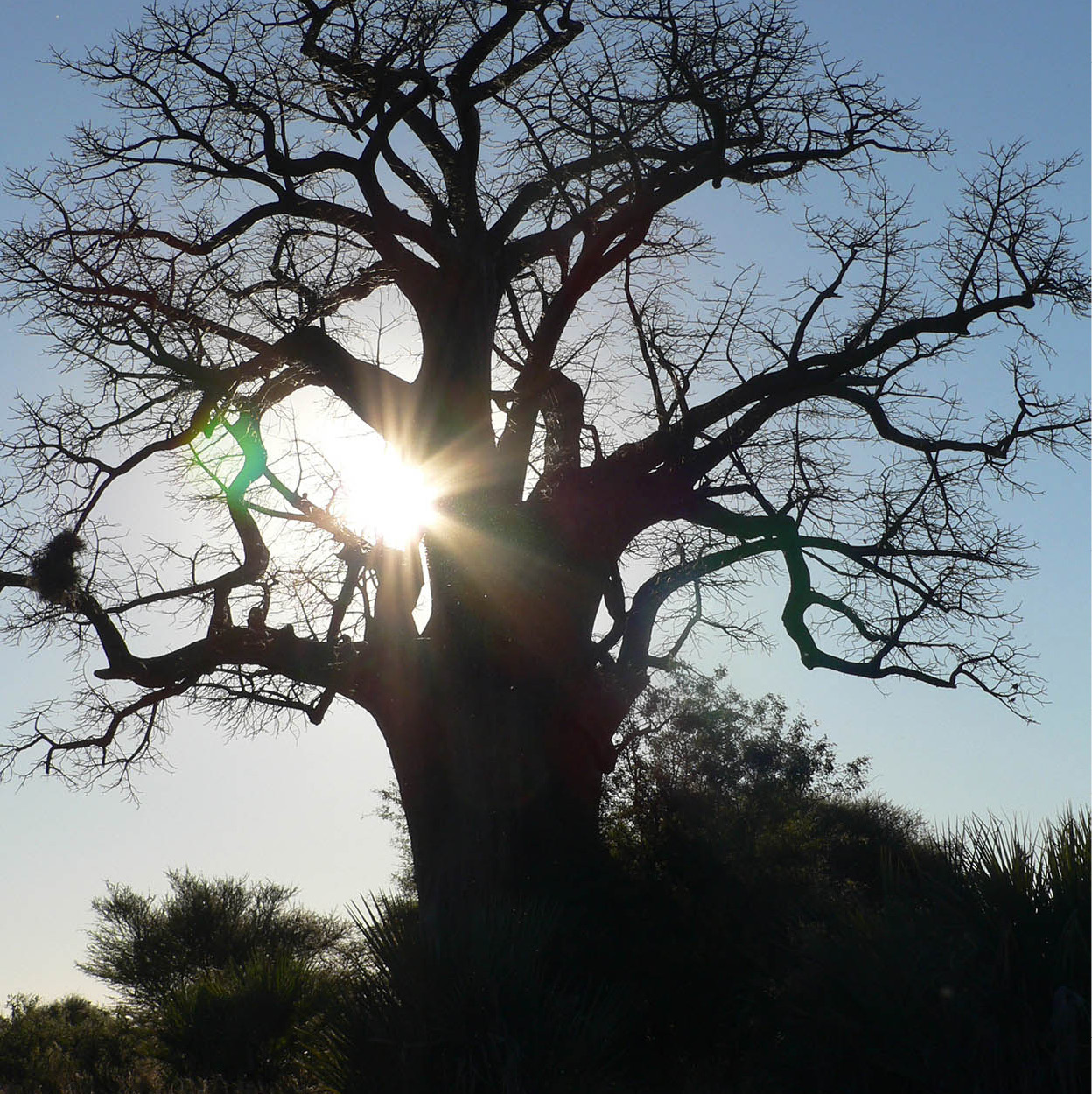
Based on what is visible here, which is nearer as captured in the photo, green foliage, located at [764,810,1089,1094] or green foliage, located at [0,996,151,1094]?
green foliage, located at [764,810,1089,1094]

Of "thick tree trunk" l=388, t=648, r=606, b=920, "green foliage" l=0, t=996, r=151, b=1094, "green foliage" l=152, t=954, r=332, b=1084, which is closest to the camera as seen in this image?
"thick tree trunk" l=388, t=648, r=606, b=920

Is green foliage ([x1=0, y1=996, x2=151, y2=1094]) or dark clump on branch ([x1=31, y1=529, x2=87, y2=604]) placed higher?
dark clump on branch ([x1=31, y1=529, x2=87, y2=604])

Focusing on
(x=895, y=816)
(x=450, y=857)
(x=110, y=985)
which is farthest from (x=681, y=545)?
(x=895, y=816)

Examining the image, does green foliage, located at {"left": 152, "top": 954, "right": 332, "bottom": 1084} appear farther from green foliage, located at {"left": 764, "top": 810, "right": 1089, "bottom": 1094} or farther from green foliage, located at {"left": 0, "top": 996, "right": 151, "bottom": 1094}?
green foliage, located at {"left": 764, "top": 810, "right": 1089, "bottom": 1094}

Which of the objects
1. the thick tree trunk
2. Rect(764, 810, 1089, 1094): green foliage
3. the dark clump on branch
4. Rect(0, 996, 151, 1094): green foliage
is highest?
the dark clump on branch

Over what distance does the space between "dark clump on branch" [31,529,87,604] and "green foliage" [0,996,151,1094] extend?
4142 mm

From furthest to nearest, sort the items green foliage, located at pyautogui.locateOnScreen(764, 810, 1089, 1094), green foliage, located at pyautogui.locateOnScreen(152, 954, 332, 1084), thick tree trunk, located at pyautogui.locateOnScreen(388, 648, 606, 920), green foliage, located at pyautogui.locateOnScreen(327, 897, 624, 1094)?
1. green foliage, located at pyautogui.locateOnScreen(152, 954, 332, 1084)
2. thick tree trunk, located at pyautogui.locateOnScreen(388, 648, 606, 920)
3. green foliage, located at pyautogui.locateOnScreen(327, 897, 624, 1094)
4. green foliage, located at pyautogui.locateOnScreen(764, 810, 1089, 1094)

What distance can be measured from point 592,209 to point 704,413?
2.20m

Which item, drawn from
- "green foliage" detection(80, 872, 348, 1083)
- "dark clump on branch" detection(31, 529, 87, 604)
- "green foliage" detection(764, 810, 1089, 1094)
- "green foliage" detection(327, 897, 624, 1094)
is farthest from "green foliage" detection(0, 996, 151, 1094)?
"green foliage" detection(764, 810, 1089, 1094)

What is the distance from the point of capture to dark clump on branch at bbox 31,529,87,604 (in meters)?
9.56

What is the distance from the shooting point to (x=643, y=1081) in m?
8.23

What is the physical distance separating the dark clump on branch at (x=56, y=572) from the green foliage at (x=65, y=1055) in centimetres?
414

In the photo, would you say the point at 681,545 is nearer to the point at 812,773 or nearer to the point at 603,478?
the point at 603,478

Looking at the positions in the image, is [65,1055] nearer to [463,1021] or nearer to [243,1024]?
[243,1024]
